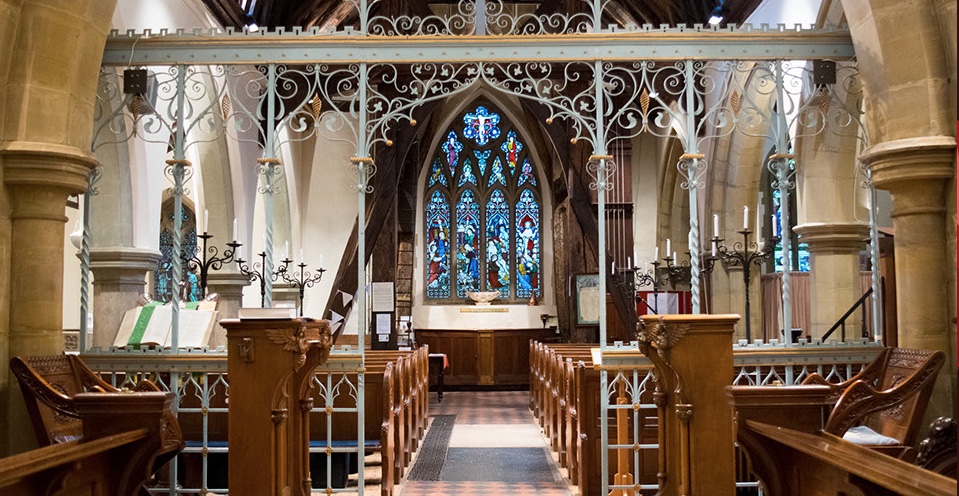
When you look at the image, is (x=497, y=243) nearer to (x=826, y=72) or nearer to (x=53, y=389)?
(x=826, y=72)

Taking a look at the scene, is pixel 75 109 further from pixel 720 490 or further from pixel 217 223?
pixel 217 223

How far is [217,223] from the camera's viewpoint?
10180mm

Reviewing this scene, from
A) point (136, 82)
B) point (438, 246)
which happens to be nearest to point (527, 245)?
point (438, 246)

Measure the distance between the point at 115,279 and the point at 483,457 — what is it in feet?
11.4

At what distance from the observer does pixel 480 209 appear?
16.5 meters

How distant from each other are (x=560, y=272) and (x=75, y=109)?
33.1ft

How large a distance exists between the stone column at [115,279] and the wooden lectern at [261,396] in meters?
4.05

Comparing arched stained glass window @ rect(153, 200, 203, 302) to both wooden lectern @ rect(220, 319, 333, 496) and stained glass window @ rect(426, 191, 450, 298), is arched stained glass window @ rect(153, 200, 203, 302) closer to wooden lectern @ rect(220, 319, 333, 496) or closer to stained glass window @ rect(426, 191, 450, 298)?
stained glass window @ rect(426, 191, 450, 298)

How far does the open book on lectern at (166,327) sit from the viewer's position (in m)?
6.02

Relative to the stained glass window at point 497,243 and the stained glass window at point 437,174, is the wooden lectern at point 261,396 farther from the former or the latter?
the stained glass window at point 437,174

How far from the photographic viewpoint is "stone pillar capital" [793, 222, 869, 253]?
314 inches

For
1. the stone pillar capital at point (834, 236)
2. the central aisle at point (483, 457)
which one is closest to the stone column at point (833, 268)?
the stone pillar capital at point (834, 236)

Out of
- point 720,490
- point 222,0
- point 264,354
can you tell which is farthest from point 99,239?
point 720,490

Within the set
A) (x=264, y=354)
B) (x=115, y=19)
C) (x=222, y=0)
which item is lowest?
(x=264, y=354)
